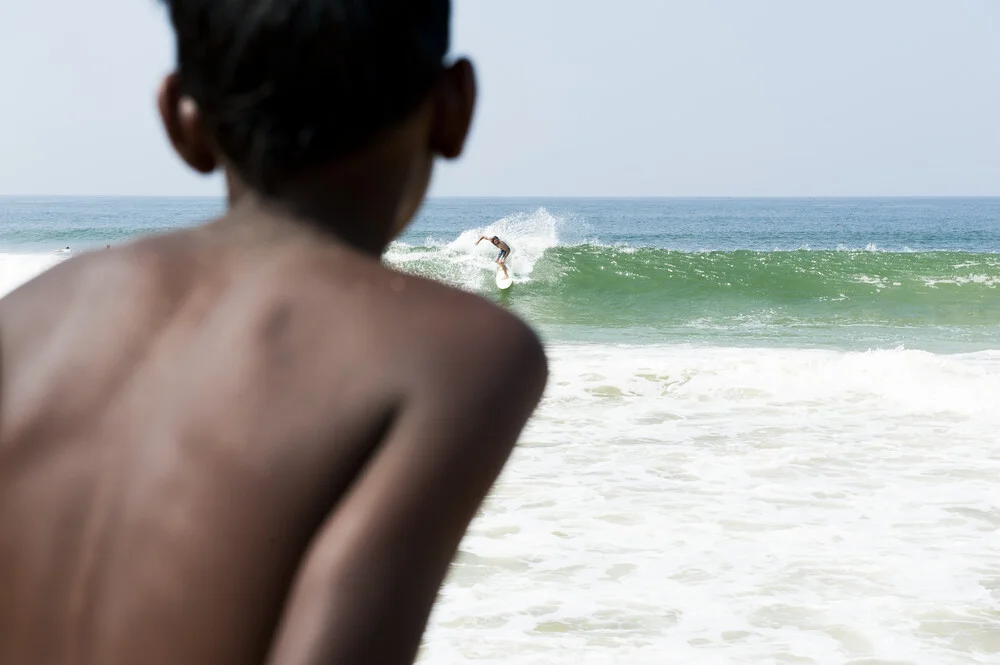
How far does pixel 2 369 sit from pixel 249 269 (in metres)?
0.21

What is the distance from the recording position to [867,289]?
24062 mm

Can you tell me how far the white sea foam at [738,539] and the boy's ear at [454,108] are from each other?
3.30 meters

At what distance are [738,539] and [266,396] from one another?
4.72m

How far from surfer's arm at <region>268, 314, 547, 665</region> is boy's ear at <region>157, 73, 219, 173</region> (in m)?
0.25

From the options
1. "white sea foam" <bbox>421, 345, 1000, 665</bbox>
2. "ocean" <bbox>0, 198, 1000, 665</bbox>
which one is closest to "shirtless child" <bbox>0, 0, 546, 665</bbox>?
"ocean" <bbox>0, 198, 1000, 665</bbox>

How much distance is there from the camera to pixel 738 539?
17.1ft

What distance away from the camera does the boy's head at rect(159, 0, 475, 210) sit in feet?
2.55

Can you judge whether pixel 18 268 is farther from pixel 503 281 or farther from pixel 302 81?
pixel 302 81

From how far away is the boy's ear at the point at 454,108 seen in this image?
88 cm

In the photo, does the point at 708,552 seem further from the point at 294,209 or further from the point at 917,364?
the point at 917,364

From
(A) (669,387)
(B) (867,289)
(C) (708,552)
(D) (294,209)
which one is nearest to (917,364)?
(A) (669,387)

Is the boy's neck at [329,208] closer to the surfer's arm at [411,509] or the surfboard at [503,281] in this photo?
the surfer's arm at [411,509]

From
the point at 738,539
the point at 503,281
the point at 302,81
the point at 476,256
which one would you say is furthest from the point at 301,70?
the point at 476,256

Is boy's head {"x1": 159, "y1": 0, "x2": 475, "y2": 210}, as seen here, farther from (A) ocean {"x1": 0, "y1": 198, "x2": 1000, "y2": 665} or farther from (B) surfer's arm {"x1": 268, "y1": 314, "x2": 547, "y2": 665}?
(A) ocean {"x1": 0, "y1": 198, "x2": 1000, "y2": 665}
